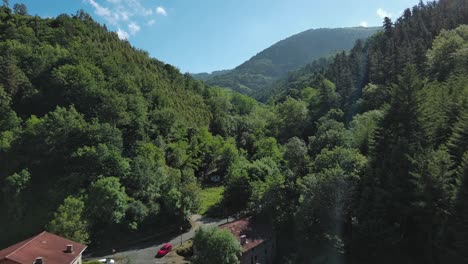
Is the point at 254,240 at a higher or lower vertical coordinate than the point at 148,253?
higher

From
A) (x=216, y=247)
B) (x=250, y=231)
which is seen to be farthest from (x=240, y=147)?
(x=216, y=247)

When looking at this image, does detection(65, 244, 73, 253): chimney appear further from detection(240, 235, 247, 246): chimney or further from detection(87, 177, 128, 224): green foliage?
detection(240, 235, 247, 246): chimney

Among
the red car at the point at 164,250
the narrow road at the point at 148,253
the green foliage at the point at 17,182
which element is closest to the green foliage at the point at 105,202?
the narrow road at the point at 148,253

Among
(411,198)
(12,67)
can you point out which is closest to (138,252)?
(411,198)

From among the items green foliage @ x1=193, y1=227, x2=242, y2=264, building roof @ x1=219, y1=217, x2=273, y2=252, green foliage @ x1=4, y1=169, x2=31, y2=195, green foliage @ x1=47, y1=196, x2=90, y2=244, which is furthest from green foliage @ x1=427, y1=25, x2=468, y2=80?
green foliage @ x1=4, y1=169, x2=31, y2=195

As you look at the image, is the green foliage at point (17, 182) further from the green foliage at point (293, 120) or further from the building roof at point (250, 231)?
the green foliage at point (293, 120)

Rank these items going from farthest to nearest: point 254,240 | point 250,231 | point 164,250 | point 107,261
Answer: point 164,250, point 107,261, point 250,231, point 254,240

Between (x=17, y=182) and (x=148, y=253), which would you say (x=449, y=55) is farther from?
(x=17, y=182)
